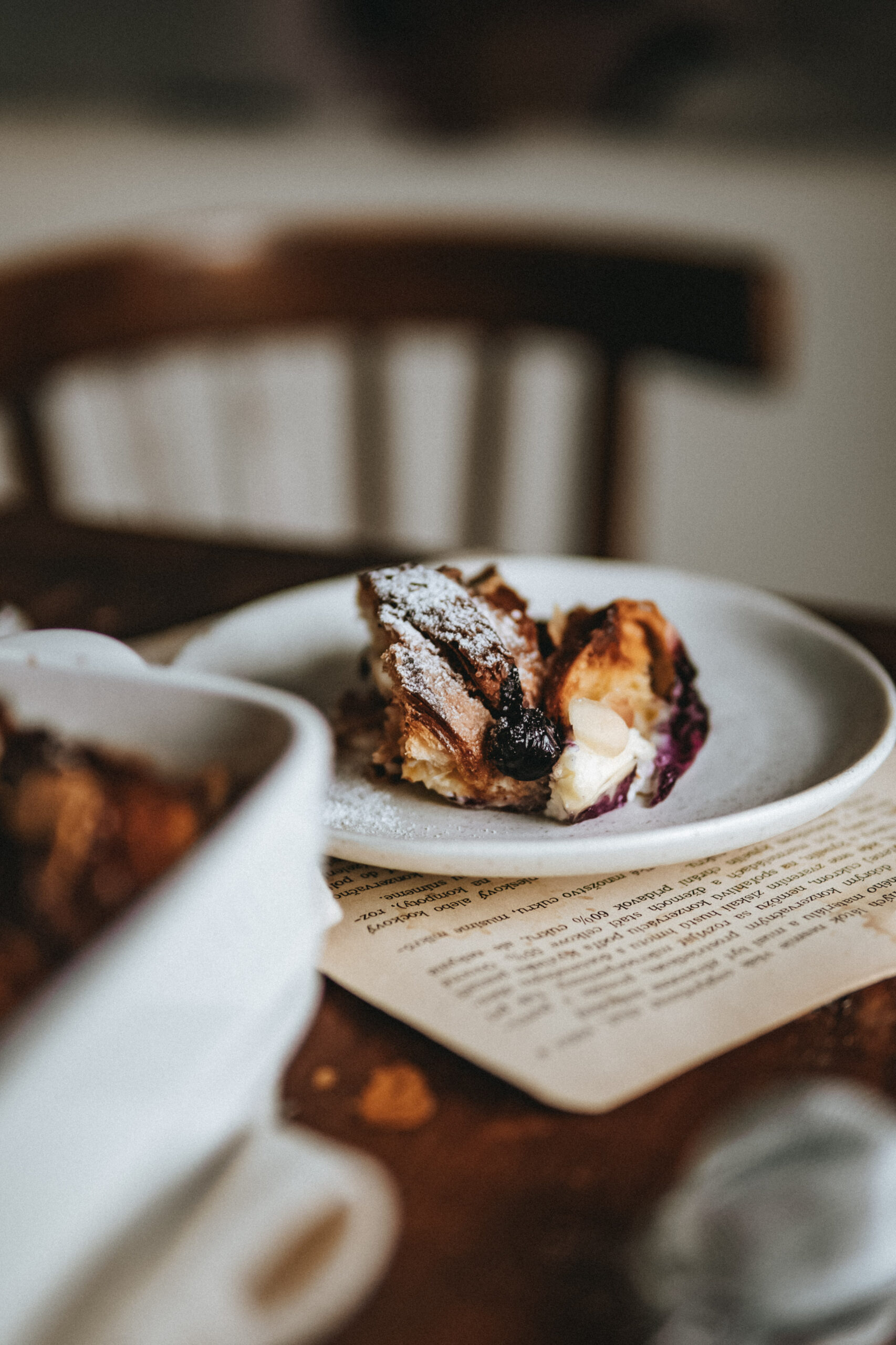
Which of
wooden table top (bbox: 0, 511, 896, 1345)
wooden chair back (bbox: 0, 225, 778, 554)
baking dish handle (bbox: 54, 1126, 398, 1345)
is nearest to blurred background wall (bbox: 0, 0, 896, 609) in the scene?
wooden chair back (bbox: 0, 225, 778, 554)

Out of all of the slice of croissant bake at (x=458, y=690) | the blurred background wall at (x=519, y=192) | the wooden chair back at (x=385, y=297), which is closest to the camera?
the slice of croissant bake at (x=458, y=690)

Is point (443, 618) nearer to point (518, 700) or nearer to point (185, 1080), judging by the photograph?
point (518, 700)

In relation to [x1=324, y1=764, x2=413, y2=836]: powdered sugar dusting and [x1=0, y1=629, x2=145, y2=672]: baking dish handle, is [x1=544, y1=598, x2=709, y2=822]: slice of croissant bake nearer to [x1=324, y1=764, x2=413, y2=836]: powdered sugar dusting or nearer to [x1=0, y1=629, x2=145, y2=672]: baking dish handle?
[x1=324, y1=764, x2=413, y2=836]: powdered sugar dusting

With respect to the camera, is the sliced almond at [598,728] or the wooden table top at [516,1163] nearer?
the wooden table top at [516,1163]

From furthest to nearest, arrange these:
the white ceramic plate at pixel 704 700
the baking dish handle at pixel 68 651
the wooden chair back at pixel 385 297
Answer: the wooden chair back at pixel 385 297 < the white ceramic plate at pixel 704 700 < the baking dish handle at pixel 68 651

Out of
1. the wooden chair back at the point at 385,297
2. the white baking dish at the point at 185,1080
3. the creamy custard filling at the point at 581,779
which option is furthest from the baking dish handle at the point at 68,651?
the wooden chair back at the point at 385,297

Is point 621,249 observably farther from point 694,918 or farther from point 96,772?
point 96,772

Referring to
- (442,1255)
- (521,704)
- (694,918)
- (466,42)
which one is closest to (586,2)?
(466,42)

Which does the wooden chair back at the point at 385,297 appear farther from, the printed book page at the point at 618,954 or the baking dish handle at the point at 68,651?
the baking dish handle at the point at 68,651
